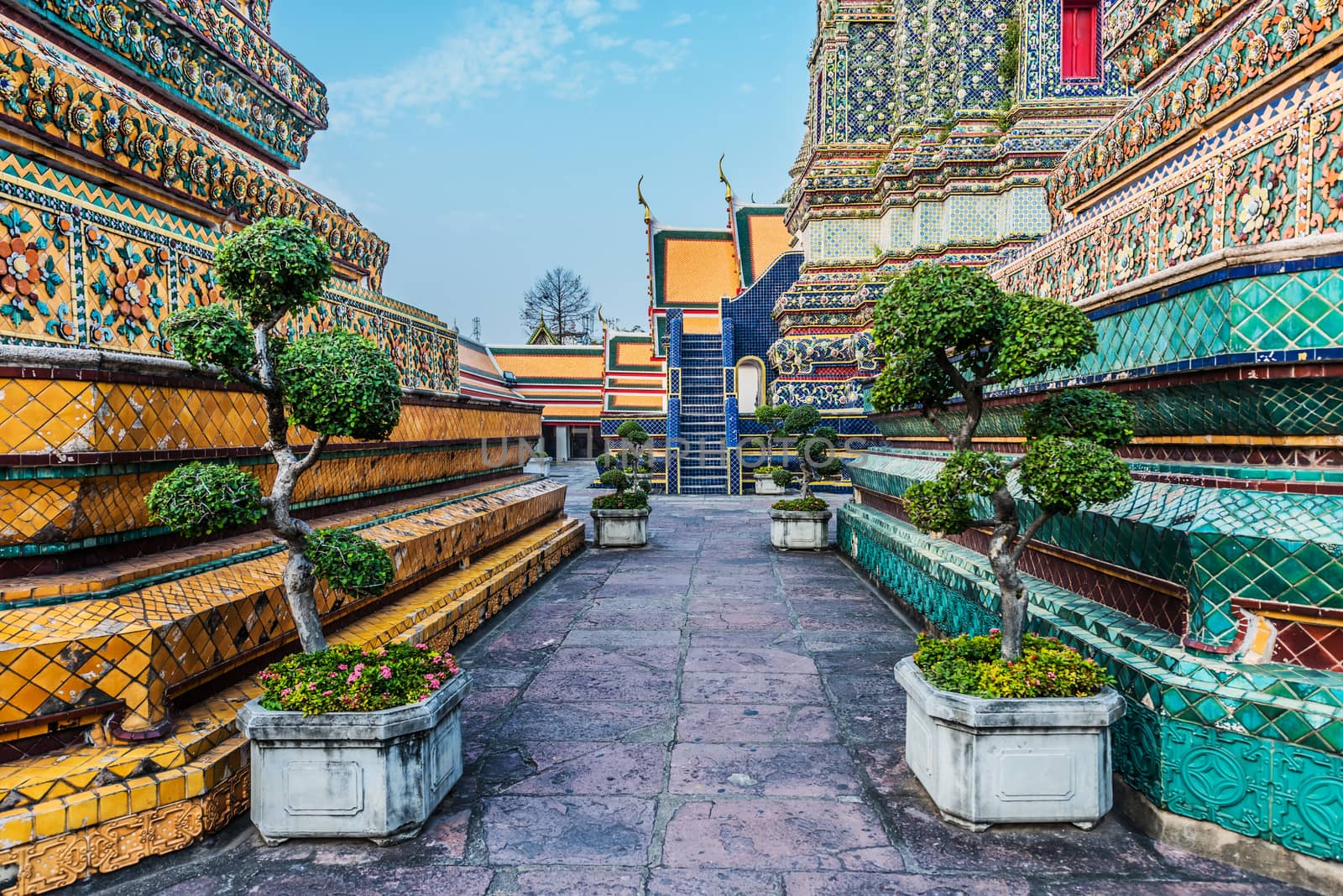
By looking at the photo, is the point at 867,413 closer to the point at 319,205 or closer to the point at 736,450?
the point at 736,450

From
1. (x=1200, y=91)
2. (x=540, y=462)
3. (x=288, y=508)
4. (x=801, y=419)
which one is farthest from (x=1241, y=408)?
(x=540, y=462)

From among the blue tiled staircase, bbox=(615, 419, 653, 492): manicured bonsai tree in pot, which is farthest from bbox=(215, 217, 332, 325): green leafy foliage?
the blue tiled staircase

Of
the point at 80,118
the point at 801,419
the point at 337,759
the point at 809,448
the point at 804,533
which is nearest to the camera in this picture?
the point at 337,759

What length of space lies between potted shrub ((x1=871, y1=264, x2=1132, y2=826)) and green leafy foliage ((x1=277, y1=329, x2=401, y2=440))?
6.86 feet

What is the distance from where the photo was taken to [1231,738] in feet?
8.29

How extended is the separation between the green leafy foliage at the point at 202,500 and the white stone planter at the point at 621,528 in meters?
7.13

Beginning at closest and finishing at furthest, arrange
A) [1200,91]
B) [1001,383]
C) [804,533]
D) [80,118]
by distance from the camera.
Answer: [1001,383] < [80,118] < [1200,91] < [804,533]

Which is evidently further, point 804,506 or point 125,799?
point 804,506

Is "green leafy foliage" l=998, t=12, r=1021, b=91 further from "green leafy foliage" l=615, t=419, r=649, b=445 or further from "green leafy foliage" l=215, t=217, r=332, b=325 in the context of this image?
"green leafy foliage" l=215, t=217, r=332, b=325

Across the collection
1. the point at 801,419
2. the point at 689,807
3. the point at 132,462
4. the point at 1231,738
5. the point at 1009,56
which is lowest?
the point at 689,807

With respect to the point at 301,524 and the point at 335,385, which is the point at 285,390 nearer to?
the point at 335,385

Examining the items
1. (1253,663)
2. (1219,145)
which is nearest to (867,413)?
(1219,145)

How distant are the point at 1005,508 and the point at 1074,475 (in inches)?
13.4

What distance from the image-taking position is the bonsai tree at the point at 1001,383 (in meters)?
2.93
